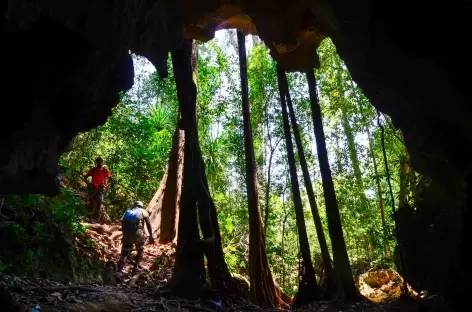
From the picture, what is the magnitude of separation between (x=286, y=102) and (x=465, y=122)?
412 cm

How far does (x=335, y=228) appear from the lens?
604 cm

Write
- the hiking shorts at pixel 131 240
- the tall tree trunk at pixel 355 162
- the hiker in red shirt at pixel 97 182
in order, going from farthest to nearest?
the tall tree trunk at pixel 355 162, the hiker in red shirt at pixel 97 182, the hiking shorts at pixel 131 240

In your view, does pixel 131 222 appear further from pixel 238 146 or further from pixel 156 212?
pixel 238 146

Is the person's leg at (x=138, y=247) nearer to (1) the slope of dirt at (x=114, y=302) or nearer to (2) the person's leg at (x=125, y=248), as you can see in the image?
(2) the person's leg at (x=125, y=248)

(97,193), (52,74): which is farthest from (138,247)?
(52,74)

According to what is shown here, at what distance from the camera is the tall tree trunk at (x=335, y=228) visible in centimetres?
562

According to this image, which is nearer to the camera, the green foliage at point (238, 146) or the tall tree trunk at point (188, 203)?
the tall tree trunk at point (188, 203)

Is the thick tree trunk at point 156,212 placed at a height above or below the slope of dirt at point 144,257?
above

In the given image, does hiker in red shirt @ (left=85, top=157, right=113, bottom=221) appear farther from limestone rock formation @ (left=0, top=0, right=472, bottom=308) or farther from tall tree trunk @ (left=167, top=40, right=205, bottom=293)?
limestone rock formation @ (left=0, top=0, right=472, bottom=308)

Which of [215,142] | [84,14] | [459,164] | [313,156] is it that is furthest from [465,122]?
[313,156]

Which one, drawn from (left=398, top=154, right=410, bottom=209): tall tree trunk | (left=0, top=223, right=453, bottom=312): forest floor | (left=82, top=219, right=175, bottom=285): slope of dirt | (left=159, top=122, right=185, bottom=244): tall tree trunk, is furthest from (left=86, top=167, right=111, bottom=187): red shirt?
(left=398, top=154, right=410, bottom=209): tall tree trunk

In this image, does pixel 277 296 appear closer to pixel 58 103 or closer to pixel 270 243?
pixel 58 103

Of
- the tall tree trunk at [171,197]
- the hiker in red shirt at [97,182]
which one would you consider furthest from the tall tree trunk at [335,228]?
the hiker in red shirt at [97,182]

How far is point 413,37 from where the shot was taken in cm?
383
